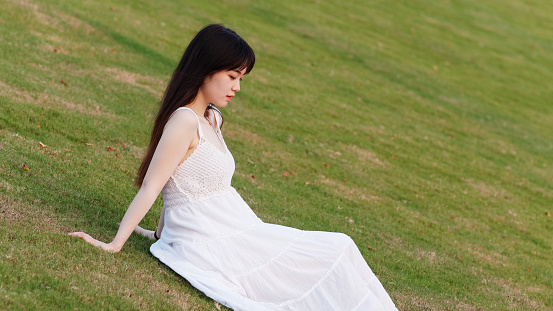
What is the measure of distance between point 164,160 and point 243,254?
96 cm

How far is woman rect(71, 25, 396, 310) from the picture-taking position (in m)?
4.55

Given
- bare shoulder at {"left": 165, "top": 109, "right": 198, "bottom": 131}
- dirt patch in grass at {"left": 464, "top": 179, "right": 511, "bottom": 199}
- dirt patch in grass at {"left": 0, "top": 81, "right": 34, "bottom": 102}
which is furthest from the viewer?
dirt patch in grass at {"left": 464, "top": 179, "right": 511, "bottom": 199}

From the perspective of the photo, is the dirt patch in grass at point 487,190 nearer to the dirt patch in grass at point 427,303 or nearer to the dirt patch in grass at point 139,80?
the dirt patch in grass at point 427,303

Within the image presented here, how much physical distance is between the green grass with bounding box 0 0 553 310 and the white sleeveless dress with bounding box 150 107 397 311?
0.93ft

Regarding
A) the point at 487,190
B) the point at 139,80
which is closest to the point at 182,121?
the point at 139,80

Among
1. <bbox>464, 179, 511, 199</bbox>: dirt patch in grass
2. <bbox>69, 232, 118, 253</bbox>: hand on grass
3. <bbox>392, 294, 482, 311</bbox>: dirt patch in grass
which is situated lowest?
<bbox>464, 179, 511, 199</bbox>: dirt patch in grass

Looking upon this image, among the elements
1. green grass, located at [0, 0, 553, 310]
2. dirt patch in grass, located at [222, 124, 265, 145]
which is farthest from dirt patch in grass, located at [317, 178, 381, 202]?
dirt patch in grass, located at [222, 124, 265, 145]

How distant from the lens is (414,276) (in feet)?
23.6

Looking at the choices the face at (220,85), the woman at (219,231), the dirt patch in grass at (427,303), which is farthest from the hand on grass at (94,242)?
the dirt patch in grass at (427,303)

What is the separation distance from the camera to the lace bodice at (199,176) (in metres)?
4.79

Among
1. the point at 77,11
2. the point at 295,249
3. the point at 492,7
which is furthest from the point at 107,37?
the point at 492,7

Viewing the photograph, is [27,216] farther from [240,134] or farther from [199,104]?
[240,134]

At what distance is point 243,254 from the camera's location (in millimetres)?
4715

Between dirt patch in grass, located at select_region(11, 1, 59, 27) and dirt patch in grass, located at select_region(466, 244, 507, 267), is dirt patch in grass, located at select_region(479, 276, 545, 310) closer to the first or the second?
dirt patch in grass, located at select_region(466, 244, 507, 267)
